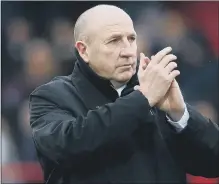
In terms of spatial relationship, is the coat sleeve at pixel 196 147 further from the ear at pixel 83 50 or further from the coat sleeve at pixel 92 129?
the ear at pixel 83 50

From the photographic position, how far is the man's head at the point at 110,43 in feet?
3.44

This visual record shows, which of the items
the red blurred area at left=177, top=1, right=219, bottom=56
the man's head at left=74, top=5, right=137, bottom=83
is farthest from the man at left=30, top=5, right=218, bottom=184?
the red blurred area at left=177, top=1, right=219, bottom=56

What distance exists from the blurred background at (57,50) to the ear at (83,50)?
1159 millimetres

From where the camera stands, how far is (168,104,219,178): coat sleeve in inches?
41.5

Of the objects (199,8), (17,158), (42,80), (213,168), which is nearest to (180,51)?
(199,8)

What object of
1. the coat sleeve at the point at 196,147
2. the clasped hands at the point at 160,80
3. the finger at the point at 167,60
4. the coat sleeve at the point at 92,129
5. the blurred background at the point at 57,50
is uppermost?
the finger at the point at 167,60

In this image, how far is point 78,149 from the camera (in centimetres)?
98

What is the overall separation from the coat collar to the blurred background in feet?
3.86

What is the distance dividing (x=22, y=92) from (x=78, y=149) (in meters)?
1.35

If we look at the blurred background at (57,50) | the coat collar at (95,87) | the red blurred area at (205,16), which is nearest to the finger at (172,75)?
the coat collar at (95,87)

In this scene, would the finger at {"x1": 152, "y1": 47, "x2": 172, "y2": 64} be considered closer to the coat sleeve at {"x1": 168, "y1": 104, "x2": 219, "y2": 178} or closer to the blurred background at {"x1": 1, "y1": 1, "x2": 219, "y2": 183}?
the coat sleeve at {"x1": 168, "y1": 104, "x2": 219, "y2": 178}

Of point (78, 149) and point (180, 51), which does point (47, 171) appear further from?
point (180, 51)

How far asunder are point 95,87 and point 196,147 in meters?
0.24

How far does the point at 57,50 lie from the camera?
2.36m
